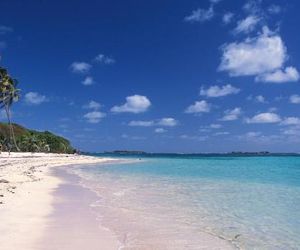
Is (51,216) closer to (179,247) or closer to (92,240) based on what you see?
(92,240)

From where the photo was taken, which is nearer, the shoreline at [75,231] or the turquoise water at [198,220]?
the shoreline at [75,231]

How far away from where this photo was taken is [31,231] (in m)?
10.2

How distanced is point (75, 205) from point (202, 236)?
620 cm

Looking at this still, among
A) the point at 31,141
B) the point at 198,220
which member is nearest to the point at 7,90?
the point at 31,141

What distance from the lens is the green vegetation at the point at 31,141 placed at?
95.4m

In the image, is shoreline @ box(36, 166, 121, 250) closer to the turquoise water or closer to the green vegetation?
the turquoise water

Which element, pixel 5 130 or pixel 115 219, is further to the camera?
pixel 5 130

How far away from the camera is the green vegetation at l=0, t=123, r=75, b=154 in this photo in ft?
313

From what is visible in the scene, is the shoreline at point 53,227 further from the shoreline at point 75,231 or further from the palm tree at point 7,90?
the palm tree at point 7,90

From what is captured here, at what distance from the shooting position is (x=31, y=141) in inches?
3890

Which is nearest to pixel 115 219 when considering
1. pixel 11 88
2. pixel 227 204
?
pixel 227 204

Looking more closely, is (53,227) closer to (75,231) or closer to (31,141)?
(75,231)

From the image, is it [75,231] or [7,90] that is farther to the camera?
[7,90]

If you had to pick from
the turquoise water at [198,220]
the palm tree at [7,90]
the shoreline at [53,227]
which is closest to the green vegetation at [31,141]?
the palm tree at [7,90]
